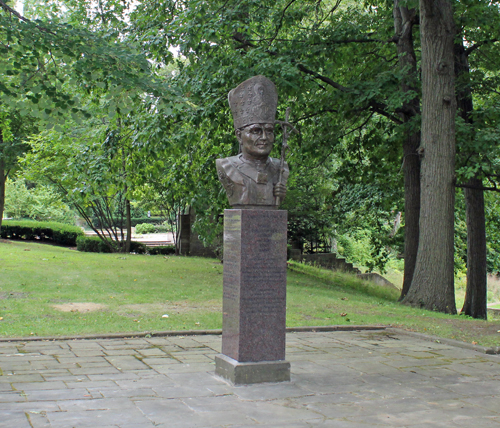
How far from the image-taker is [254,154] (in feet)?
21.3

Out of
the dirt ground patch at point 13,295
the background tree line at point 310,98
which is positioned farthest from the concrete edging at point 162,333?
the dirt ground patch at point 13,295

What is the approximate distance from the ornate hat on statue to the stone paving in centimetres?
291

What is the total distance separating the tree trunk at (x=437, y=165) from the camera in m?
12.5

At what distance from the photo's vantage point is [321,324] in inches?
392

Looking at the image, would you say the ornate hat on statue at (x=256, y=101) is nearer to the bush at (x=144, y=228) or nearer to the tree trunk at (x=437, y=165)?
the tree trunk at (x=437, y=165)

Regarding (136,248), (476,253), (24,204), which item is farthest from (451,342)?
(24,204)

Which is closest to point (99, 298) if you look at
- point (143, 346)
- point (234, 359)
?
point (143, 346)

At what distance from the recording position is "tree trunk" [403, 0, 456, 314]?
12.5m

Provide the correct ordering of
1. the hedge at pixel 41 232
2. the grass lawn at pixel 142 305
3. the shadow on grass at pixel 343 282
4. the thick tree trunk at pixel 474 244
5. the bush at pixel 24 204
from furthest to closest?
the bush at pixel 24 204 → the hedge at pixel 41 232 → the shadow on grass at pixel 343 282 → the thick tree trunk at pixel 474 244 → the grass lawn at pixel 142 305

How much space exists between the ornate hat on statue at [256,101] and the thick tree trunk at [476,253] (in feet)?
35.4

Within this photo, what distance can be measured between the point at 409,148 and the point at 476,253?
11.4 ft

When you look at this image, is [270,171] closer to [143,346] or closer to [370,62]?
[143,346]

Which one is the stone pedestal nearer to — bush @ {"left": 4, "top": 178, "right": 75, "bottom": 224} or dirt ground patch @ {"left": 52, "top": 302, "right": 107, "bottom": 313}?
dirt ground patch @ {"left": 52, "top": 302, "right": 107, "bottom": 313}

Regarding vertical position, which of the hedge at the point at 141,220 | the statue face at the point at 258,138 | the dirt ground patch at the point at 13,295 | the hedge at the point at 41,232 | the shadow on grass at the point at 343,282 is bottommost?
the shadow on grass at the point at 343,282
